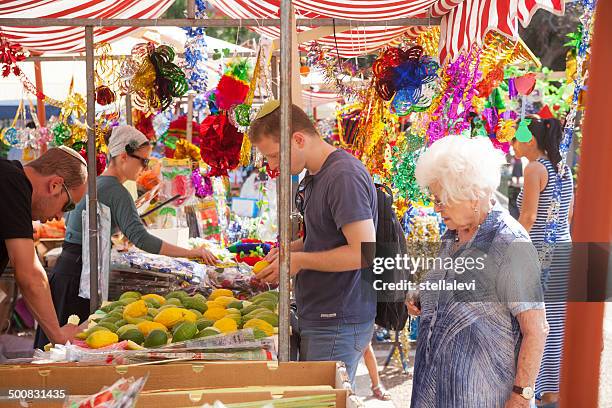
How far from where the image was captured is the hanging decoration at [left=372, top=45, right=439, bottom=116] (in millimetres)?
3959

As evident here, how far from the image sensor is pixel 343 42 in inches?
230

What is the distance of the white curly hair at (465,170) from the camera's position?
2256 mm

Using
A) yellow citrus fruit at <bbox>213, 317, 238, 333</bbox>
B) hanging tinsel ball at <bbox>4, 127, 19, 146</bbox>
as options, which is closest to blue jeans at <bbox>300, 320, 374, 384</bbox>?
yellow citrus fruit at <bbox>213, 317, 238, 333</bbox>

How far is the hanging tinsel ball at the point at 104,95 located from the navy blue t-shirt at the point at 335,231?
2.40 meters

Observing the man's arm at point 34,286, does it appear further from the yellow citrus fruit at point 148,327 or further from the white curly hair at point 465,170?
the white curly hair at point 465,170

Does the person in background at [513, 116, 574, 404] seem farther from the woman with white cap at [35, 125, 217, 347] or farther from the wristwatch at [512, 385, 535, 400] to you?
the woman with white cap at [35, 125, 217, 347]

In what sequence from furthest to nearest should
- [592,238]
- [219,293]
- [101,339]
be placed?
[219,293] → [101,339] → [592,238]

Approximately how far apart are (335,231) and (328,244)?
57 mm

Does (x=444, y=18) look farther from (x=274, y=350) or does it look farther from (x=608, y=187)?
(x=608, y=187)

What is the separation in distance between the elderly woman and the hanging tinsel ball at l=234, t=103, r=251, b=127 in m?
1.96

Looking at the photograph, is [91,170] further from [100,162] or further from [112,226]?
[100,162]

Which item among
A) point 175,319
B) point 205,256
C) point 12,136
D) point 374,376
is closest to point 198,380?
point 175,319

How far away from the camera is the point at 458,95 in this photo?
13.5 ft

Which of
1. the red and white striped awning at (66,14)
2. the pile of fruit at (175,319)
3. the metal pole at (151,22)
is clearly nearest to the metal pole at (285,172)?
the pile of fruit at (175,319)
